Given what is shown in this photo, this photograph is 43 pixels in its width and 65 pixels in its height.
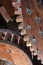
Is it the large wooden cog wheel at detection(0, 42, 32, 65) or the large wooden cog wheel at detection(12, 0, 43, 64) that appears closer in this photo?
the large wooden cog wheel at detection(12, 0, 43, 64)

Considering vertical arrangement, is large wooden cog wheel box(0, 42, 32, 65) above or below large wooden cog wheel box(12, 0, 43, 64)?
below

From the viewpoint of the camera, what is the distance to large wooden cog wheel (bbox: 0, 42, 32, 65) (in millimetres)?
1345

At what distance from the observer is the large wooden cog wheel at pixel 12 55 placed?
1.34 m

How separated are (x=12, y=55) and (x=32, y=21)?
1.08ft

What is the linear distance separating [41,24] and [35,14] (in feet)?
0.19

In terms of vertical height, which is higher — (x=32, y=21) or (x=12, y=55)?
(x=32, y=21)

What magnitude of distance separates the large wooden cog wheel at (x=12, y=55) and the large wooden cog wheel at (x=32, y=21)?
123 mm

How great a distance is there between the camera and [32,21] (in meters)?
1.15

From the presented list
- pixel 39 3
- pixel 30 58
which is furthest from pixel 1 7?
pixel 30 58

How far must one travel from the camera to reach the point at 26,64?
57.5 inches

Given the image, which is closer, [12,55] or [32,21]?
[32,21]

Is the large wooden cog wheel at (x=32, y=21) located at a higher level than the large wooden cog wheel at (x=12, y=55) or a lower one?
higher

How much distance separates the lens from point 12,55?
141cm

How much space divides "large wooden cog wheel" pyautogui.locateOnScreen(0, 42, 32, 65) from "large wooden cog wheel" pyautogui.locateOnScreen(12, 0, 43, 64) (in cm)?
12
